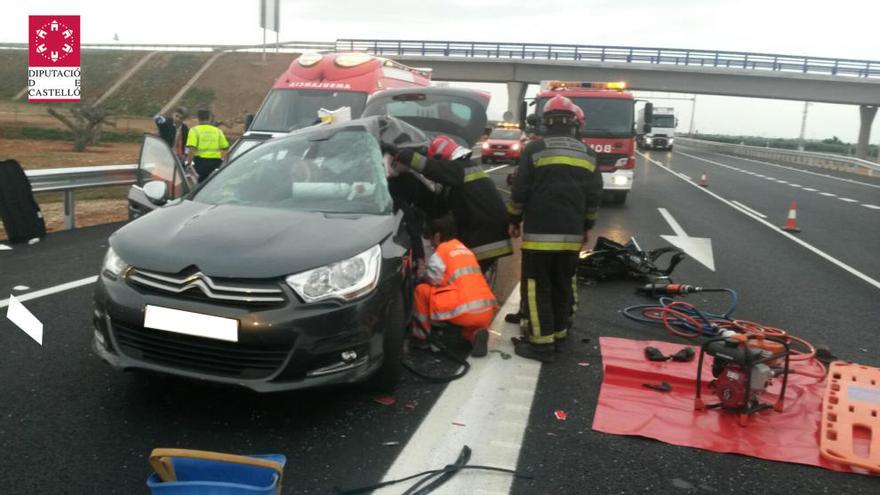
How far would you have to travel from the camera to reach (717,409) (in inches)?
158

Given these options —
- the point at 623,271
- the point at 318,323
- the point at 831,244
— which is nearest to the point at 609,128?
the point at 831,244

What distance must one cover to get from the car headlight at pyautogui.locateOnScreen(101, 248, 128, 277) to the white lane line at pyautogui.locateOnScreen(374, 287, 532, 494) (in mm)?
1703

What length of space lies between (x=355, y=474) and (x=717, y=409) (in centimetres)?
219

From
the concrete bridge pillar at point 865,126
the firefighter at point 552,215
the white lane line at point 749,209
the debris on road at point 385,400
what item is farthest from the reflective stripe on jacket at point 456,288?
the concrete bridge pillar at point 865,126

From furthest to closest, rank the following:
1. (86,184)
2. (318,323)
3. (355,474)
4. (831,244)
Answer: (831,244)
(86,184)
(318,323)
(355,474)

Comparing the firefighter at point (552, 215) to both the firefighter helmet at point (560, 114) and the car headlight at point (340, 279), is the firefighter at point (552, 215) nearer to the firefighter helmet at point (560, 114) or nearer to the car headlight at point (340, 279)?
the firefighter helmet at point (560, 114)

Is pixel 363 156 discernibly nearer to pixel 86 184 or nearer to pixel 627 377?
pixel 627 377

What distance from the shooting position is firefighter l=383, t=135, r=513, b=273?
5406 mm

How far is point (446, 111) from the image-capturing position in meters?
7.57

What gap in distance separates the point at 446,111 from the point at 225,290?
4.74 metres

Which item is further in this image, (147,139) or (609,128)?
(609,128)

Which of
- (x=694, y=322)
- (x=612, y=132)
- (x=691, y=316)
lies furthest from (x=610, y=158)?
(x=694, y=322)

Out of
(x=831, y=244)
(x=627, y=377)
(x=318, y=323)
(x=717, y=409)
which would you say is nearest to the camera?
(x=318, y=323)

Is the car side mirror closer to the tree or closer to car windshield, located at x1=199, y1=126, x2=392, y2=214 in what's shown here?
car windshield, located at x1=199, y1=126, x2=392, y2=214
